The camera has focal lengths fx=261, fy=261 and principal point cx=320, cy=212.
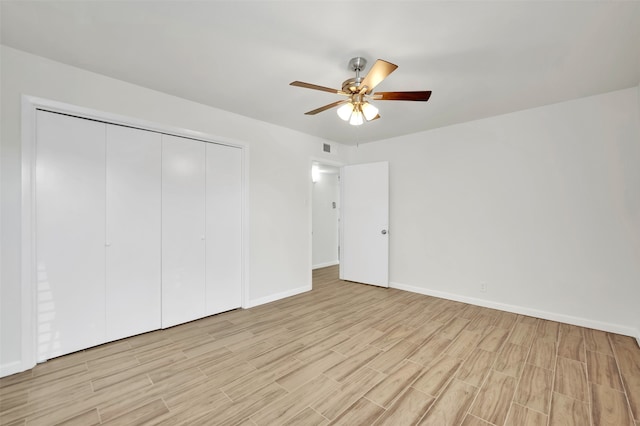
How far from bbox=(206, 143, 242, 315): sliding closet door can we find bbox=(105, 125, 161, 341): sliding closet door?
569mm

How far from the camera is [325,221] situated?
21.5ft

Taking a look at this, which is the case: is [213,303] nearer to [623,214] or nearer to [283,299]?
[283,299]

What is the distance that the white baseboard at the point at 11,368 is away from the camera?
2.03 metres

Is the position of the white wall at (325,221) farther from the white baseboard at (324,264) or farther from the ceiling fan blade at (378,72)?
the ceiling fan blade at (378,72)

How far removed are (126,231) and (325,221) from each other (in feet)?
14.5

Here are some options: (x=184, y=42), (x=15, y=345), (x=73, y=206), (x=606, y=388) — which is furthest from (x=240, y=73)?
(x=606, y=388)

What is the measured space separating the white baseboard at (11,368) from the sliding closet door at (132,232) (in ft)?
1.90

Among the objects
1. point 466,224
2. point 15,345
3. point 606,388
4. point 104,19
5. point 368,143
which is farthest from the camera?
point 368,143

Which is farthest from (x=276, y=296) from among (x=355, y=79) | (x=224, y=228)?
(x=355, y=79)

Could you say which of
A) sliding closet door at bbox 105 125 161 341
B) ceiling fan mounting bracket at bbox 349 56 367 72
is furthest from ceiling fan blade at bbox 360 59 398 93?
sliding closet door at bbox 105 125 161 341

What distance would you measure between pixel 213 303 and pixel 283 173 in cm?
203

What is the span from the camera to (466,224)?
379cm

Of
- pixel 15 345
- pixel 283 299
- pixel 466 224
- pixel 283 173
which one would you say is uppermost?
pixel 283 173

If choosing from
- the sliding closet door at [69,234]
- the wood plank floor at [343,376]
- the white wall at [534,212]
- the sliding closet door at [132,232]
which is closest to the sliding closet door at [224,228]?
the wood plank floor at [343,376]
